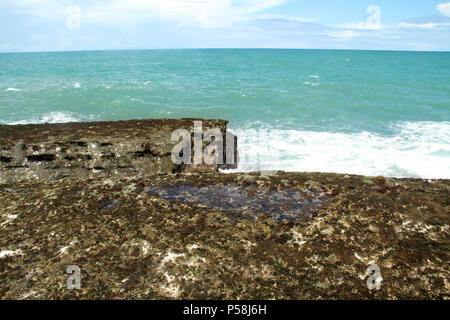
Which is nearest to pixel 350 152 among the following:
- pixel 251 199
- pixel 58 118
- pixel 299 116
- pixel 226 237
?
pixel 299 116

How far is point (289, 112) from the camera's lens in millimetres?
26469

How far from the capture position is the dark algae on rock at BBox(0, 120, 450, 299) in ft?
6.76

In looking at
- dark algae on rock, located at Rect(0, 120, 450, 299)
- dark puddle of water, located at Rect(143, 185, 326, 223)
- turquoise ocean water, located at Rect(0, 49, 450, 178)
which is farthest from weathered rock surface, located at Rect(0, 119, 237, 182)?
turquoise ocean water, located at Rect(0, 49, 450, 178)

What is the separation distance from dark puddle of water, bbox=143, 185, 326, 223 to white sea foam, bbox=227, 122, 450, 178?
31.8ft

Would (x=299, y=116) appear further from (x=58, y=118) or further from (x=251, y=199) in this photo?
(x=251, y=199)

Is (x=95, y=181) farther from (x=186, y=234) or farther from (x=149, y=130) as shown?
(x=149, y=130)

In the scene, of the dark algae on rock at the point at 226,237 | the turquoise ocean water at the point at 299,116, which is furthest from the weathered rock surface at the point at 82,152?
the turquoise ocean water at the point at 299,116

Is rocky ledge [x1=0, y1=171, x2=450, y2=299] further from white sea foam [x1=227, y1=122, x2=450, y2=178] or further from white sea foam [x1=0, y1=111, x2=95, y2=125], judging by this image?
white sea foam [x1=0, y1=111, x2=95, y2=125]

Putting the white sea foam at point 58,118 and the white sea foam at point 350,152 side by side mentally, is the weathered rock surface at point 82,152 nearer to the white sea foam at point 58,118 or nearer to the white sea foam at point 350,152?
the white sea foam at point 350,152

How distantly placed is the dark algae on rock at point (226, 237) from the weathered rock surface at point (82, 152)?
75.2 inches

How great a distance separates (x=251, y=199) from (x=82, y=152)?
369cm
